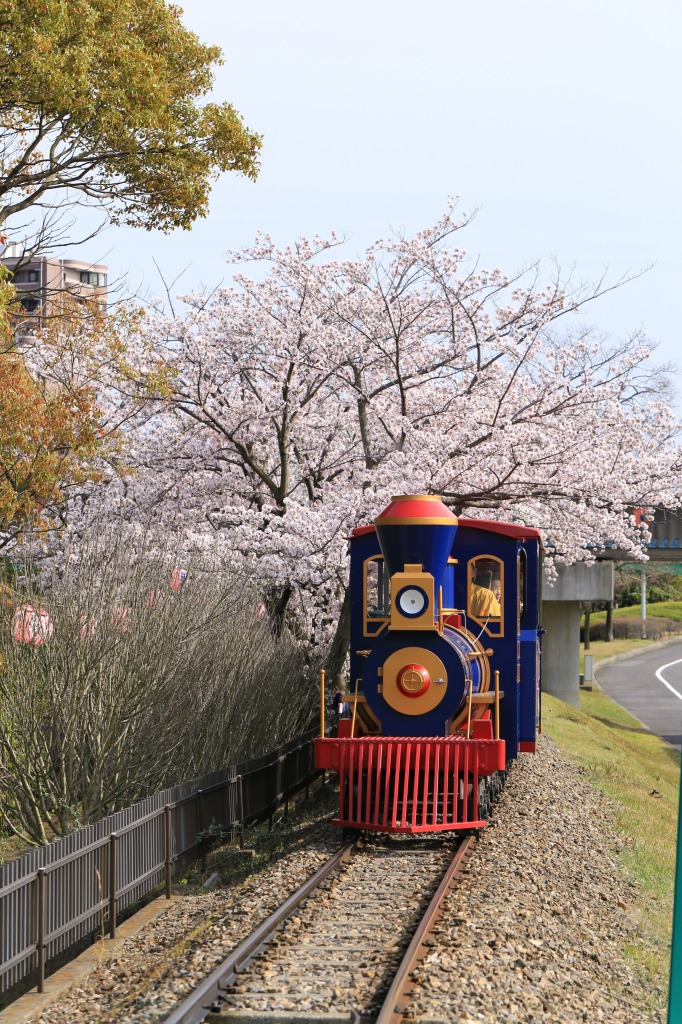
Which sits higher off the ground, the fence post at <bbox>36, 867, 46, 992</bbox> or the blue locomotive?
the blue locomotive

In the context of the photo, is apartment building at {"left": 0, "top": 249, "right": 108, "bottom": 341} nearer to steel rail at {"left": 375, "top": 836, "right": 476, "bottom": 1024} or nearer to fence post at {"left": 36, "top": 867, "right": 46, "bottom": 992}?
fence post at {"left": 36, "top": 867, "right": 46, "bottom": 992}

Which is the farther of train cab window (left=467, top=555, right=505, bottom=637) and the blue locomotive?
train cab window (left=467, top=555, right=505, bottom=637)

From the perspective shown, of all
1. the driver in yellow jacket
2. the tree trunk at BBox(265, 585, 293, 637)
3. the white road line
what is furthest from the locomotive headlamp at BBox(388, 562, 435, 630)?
the white road line

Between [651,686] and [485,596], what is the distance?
4500 cm

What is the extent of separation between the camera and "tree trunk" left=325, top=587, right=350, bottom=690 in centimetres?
1803

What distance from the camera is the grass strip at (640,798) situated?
976 cm

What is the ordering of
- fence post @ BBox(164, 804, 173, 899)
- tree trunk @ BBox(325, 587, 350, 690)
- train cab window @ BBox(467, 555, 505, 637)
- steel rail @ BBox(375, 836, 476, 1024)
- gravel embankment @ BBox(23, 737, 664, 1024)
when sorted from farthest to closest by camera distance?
tree trunk @ BBox(325, 587, 350, 690) < train cab window @ BBox(467, 555, 505, 637) < fence post @ BBox(164, 804, 173, 899) < gravel embankment @ BBox(23, 737, 664, 1024) < steel rail @ BBox(375, 836, 476, 1024)

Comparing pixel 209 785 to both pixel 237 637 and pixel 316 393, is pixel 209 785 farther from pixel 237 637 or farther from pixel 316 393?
pixel 316 393

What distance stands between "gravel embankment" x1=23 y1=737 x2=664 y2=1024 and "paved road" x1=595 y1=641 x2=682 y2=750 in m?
24.5

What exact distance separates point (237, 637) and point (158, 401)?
197 inches

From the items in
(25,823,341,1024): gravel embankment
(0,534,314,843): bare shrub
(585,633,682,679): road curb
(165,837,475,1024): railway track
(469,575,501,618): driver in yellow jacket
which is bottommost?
(585,633,682,679): road curb

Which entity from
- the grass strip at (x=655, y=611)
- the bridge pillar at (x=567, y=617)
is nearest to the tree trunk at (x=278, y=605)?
the bridge pillar at (x=567, y=617)

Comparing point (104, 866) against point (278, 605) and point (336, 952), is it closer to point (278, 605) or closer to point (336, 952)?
point (336, 952)

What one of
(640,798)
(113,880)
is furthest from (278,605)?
(113,880)
